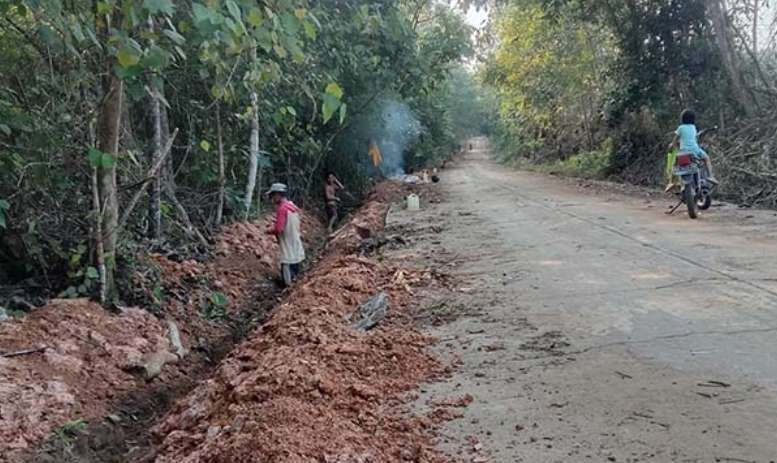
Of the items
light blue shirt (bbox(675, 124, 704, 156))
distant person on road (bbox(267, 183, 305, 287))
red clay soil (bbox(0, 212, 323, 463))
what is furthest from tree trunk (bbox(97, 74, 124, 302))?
light blue shirt (bbox(675, 124, 704, 156))

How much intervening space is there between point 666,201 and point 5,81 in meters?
11.4

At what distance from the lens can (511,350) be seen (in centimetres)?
438

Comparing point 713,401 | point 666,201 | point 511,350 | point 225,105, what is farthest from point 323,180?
point 713,401

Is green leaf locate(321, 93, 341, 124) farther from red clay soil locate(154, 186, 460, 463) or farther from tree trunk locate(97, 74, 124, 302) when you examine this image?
tree trunk locate(97, 74, 124, 302)

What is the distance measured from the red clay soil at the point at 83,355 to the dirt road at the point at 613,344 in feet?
8.81

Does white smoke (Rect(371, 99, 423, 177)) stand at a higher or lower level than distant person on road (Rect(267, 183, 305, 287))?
higher

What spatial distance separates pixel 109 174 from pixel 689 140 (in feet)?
27.6

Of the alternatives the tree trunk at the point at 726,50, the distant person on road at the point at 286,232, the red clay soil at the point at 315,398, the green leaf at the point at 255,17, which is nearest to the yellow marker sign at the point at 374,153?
the tree trunk at the point at 726,50

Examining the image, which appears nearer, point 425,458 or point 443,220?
point 425,458

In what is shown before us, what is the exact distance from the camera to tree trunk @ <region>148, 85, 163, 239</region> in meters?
8.43

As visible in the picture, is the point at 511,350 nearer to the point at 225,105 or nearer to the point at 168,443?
the point at 168,443

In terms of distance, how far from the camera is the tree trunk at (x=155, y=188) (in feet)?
27.7

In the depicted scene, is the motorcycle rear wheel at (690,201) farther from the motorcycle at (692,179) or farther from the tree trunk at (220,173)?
the tree trunk at (220,173)

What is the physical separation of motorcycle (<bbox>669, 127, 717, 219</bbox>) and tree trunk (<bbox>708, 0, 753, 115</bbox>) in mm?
5534
